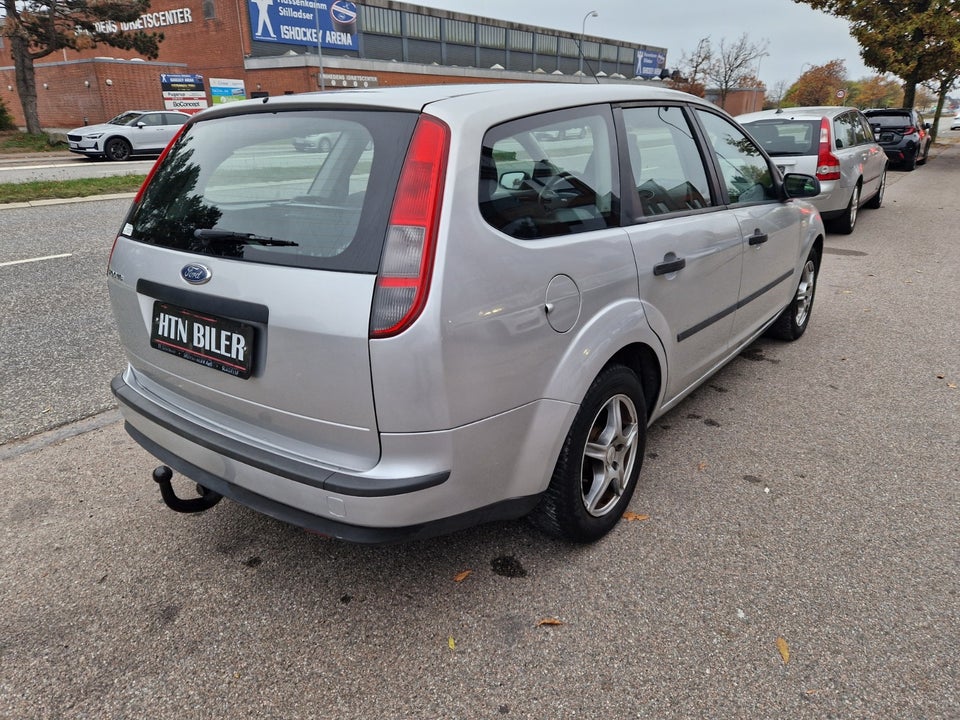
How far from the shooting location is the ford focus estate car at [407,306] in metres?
1.94

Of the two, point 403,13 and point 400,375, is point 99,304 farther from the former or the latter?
point 403,13

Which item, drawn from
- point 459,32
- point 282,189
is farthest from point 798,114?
point 459,32

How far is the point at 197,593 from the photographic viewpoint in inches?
96.6

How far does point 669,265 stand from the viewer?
9.36ft

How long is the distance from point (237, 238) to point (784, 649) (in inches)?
86.2

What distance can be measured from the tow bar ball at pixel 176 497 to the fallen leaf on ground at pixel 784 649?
6.48 feet

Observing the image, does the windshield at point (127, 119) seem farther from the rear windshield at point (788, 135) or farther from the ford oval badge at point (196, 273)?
the ford oval badge at point (196, 273)

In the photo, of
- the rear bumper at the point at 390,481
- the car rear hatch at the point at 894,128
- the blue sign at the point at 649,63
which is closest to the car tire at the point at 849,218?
the rear bumper at the point at 390,481

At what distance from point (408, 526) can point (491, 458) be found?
0.33 meters

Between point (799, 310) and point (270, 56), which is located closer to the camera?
point (799, 310)

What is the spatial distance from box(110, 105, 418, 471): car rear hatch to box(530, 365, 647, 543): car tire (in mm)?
789

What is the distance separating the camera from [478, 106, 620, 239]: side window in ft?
7.05

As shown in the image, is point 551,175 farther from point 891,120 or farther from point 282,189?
point 891,120

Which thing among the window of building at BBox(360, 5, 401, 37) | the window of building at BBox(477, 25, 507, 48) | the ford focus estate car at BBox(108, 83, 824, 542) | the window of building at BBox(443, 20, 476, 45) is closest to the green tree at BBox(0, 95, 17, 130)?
the window of building at BBox(360, 5, 401, 37)
